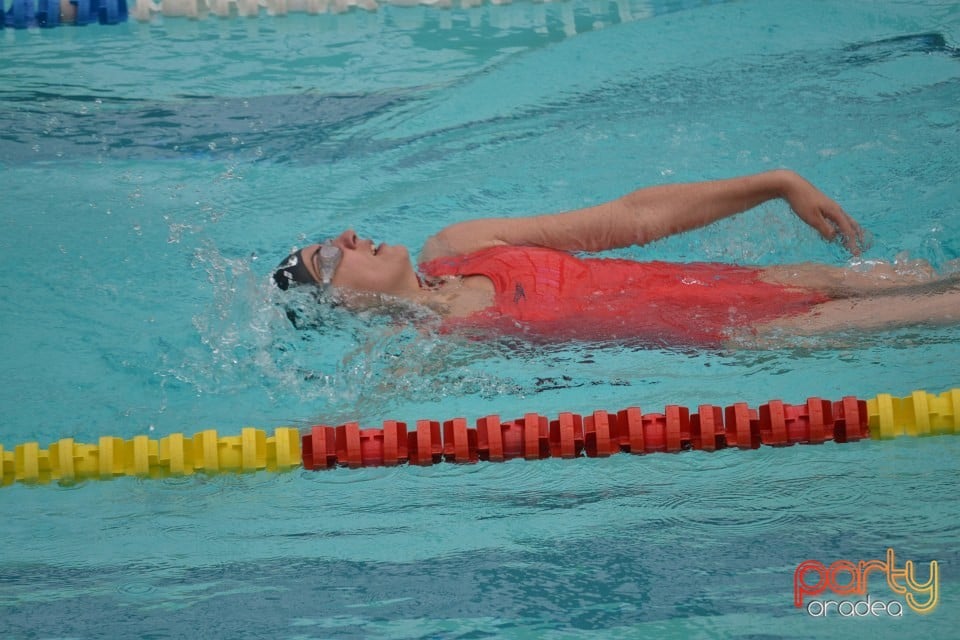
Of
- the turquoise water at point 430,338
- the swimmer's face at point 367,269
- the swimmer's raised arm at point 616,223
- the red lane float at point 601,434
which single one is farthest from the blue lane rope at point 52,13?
the red lane float at point 601,434

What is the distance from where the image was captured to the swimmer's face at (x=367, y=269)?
10.1 ft

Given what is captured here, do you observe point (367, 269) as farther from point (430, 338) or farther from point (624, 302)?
point (624, 302)

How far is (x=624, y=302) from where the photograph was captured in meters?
3.12

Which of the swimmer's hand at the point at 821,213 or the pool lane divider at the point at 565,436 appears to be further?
the swimmer's hand at the point at 821,213

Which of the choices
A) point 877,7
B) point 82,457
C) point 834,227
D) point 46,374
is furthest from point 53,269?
point 877,7

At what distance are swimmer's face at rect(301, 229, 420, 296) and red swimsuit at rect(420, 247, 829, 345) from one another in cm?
21

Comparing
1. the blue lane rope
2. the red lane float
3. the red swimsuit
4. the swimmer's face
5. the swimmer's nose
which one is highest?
the blue lane rope

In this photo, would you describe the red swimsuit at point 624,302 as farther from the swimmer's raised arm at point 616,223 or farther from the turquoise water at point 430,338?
the swimmer's raised arm at point 616,223

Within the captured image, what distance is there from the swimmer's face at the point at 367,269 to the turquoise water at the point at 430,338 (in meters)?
0.14

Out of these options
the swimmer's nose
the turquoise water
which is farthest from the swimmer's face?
the turquoise water

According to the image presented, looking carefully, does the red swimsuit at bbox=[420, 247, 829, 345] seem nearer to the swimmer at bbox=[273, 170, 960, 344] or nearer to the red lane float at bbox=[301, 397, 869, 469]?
the swimmer at bbox=[273, 170, 960, 344]

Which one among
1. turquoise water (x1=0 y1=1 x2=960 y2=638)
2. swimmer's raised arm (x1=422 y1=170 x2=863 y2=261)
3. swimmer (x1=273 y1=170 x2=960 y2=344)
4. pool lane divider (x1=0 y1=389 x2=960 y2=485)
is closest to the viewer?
turquoise water (x1=0 y1=1 x2=960 y2=638)

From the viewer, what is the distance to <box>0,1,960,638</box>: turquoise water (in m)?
2.45

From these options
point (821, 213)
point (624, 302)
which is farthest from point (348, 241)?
point (821, 213)
